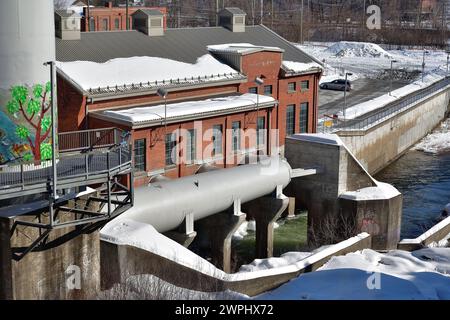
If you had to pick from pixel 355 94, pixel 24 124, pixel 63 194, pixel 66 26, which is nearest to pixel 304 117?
pixel 66 26

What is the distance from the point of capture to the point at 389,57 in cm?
11094

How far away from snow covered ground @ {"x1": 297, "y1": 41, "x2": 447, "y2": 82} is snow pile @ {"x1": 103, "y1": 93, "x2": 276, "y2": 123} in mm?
58044

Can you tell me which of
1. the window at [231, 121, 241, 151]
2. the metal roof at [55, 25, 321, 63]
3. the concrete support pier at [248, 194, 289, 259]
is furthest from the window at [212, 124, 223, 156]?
the metal roof at [55, 25, 321, 63]

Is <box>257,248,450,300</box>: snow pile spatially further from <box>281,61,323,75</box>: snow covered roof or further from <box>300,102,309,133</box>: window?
<box>300,102,309,133</box>: window

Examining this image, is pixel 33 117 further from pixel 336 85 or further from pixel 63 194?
pixel 336 85

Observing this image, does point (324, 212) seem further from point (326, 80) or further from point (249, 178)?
point (326, 80)

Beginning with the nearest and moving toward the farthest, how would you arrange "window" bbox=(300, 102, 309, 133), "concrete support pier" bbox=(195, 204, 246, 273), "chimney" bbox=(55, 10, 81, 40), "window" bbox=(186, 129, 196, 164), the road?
"concrete support pier" bbox=(195, 204, 246, 273) < "window" bbox=(186, 129, 196, 164) < "chimney" bbox=(55, 10, 81, 40) < "window" bbox=(300, 102, 309, 133) < the road

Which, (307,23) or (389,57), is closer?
(389,57)

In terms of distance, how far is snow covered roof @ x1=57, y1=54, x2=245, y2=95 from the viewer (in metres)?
34.5

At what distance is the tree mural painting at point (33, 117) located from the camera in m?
19.8

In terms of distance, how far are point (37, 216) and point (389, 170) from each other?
41.7m

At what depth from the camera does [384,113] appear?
202ft

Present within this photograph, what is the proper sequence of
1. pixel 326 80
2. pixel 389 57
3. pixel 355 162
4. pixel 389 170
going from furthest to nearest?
pixel 389 57
pixel 326 80
pixel 389 170
pixel 355 162

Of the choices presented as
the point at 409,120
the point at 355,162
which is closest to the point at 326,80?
the point at 409,120
